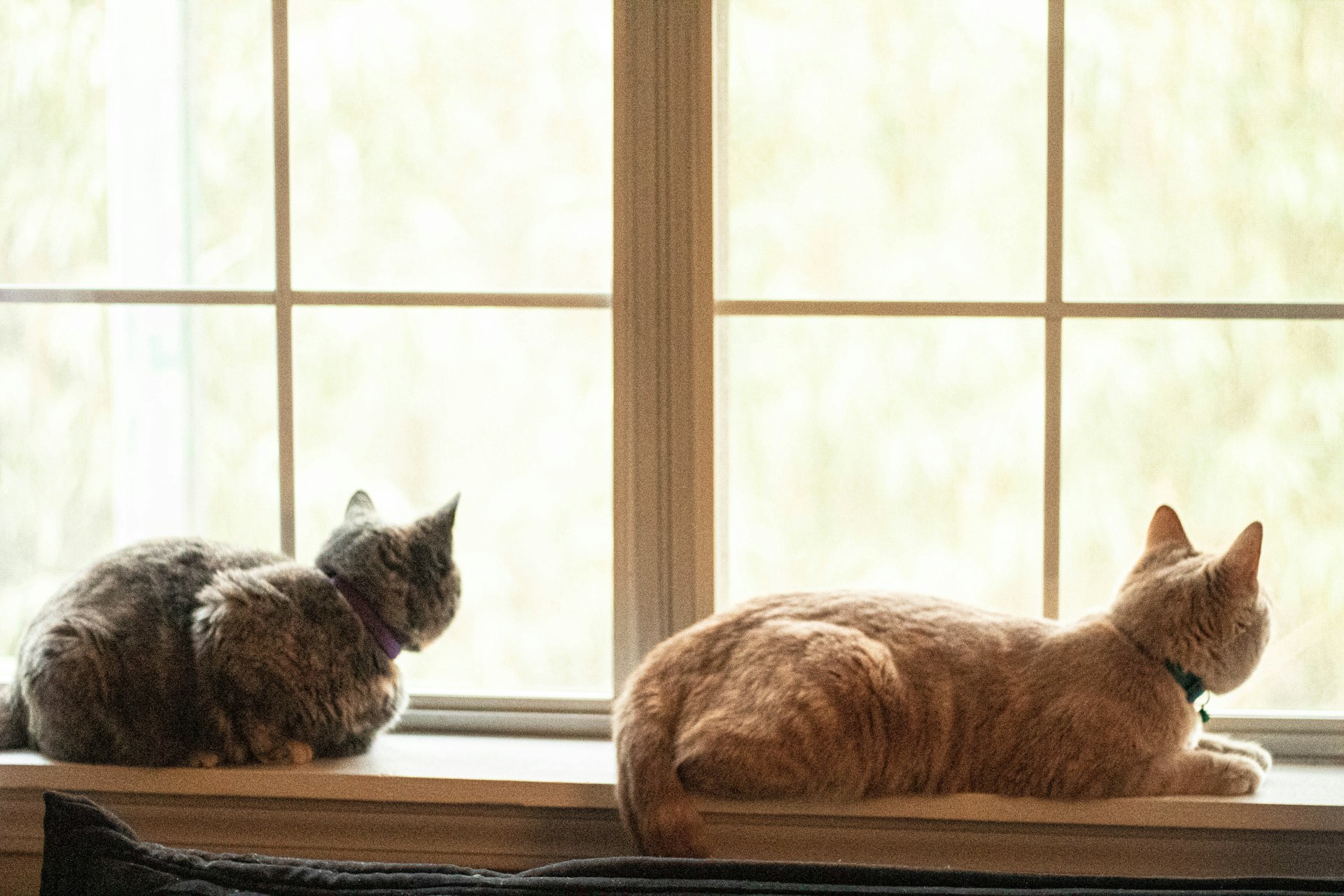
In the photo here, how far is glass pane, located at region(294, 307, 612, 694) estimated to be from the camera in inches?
67.9

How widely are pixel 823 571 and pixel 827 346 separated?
0.31 meters

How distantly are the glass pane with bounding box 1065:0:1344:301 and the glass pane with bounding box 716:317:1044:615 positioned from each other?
0.60 feet

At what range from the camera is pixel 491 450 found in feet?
5.72

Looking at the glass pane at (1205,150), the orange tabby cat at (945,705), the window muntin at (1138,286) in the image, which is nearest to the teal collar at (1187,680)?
the orange tabby cat at (945,705)

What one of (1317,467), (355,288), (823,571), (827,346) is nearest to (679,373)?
(827,346)

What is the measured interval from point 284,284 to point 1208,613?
1280mm

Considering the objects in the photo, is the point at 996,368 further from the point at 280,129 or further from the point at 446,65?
the point at 280,129

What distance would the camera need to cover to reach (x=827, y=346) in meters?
1.68

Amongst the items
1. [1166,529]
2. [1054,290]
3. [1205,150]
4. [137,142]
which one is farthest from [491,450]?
[1205,150]

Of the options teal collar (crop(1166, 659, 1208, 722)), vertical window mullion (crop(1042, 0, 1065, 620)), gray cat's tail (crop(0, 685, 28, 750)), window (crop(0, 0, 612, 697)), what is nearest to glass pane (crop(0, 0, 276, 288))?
window (crop(0, 0, 612, 697))

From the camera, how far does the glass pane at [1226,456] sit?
64.2 inches

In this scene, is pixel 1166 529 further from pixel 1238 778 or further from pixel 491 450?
pixel 491 450

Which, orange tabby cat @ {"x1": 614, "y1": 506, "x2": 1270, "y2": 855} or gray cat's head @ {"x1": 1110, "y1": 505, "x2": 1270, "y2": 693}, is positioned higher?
gray cat's head @ {"x1": 1110, "y1": 505, "x2": 1270, "y2": 693}

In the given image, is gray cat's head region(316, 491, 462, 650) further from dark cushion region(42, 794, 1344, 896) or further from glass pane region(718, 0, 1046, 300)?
glass pane region(718, 0, 1046, 300)
